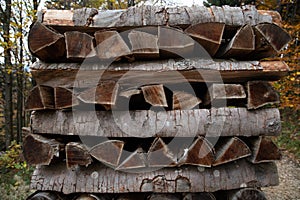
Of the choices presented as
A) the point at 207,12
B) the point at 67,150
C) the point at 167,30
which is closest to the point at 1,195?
the point at 67,150

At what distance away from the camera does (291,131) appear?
6.13 m

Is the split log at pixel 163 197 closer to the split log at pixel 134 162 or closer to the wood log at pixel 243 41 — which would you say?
the split log at pixel 134 162

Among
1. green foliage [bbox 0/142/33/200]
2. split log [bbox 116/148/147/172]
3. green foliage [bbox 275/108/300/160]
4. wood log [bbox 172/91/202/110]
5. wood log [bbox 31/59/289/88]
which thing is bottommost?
green foliage [bbox 0/142/33/200]

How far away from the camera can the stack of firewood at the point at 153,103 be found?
5.21ft

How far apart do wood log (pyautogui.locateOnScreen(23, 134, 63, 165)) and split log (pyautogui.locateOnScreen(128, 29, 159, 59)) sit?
862mm

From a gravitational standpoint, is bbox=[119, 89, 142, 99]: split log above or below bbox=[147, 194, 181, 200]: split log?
above

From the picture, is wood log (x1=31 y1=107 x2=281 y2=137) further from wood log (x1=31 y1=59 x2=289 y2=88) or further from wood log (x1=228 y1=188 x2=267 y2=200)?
wood log (x1=228 y1=188 x2=267 y2=200)

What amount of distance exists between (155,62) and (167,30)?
0.24 metres

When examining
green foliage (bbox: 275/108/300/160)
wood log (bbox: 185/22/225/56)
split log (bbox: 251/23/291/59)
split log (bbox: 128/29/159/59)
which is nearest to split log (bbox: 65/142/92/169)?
split log (bbox: 128/29/159/59)

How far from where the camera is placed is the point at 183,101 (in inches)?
65.6

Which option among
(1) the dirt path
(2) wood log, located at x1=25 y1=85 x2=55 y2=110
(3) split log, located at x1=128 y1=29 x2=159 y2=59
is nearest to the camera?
(3) split log, located at x1=128 y1=29 x2=159 y2=59

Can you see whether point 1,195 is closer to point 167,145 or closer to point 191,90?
point 167,145

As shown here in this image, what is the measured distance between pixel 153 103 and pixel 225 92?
52 cm

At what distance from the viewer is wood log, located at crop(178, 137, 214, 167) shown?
1581mm
